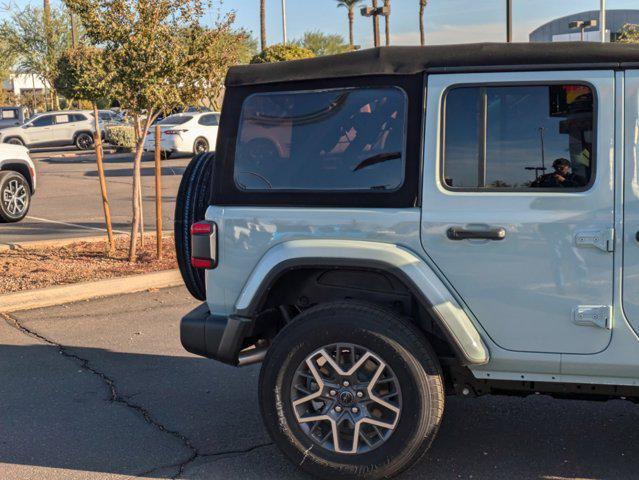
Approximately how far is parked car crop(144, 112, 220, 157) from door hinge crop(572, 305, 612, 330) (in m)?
21.8

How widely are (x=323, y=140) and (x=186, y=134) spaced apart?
21.4 metres

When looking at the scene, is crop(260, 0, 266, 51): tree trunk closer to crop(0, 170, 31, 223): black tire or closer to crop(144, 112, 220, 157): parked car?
crop(144, 112, 220, 157): parked car

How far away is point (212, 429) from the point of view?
4.53m

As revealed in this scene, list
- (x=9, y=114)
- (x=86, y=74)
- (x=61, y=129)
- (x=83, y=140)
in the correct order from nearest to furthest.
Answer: (x=86, y=74)
(x=61, y=129)
(x=83, y=140)
(x=9, y=114)

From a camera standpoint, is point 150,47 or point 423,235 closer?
point 423,235

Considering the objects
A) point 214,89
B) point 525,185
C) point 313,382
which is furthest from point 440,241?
point 214,89

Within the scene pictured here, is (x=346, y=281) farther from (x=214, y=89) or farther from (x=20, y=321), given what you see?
(x=214, y=89)

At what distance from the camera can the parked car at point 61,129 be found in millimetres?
32375

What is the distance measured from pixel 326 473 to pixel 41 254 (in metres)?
6.53

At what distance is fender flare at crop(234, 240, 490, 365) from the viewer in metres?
3.63

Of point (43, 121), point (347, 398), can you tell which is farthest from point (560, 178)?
point (43, 121)

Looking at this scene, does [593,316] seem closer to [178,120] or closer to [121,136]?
[178,120]

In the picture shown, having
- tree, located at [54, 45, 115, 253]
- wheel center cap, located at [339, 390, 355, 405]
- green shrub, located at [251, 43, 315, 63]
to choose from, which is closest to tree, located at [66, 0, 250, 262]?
tree, located at [54, 45, 115, 253]

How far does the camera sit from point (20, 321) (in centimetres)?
689
